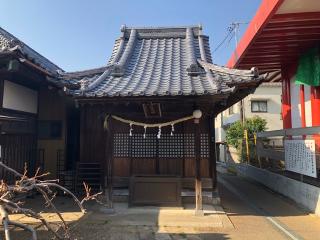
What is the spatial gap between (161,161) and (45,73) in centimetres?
429

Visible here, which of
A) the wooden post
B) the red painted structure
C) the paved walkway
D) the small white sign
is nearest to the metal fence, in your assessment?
the small white sign

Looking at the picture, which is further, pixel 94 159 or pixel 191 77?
pixel 94 159

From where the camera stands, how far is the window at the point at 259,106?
33.5m

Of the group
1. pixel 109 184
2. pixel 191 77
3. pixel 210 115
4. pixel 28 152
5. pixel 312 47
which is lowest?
pixel 109 184

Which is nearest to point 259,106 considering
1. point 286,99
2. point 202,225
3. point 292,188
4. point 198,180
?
point 286,99

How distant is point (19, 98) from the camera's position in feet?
34.9

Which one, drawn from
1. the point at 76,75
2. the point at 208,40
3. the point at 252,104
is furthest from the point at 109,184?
the point at 252,104

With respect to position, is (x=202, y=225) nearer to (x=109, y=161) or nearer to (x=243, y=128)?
(x=109, y=161)

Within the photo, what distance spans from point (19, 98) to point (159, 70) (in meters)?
4.49

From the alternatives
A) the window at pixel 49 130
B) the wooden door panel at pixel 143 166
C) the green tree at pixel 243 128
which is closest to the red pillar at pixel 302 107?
the wooden door panel at pixel 143 166

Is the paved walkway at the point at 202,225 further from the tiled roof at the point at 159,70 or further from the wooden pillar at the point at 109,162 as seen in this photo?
the tiled roof at the point at 159,70

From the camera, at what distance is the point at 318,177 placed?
10000mm

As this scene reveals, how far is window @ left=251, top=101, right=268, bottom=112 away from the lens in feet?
110

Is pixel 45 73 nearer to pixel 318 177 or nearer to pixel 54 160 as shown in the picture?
pixel 54 160
